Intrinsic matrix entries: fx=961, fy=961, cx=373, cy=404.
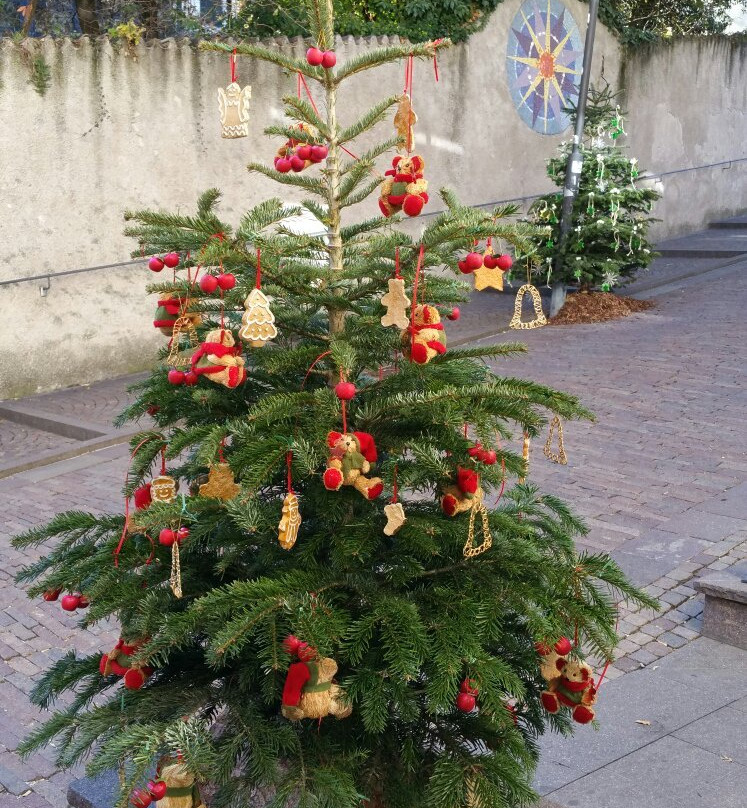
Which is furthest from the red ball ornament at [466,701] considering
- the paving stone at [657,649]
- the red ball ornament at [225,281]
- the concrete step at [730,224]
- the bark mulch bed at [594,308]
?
the concrete step at [730,224]

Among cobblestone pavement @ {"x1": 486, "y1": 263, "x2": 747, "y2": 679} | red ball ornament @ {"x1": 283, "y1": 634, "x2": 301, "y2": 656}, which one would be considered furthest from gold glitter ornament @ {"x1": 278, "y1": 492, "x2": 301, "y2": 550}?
cobblestone pavement @ {"x1": 486, "y1": 263, "x2": 747, "y2": 679}

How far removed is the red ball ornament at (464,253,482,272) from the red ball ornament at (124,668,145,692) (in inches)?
56.4

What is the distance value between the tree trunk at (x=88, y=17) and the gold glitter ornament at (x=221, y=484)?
39.9ft

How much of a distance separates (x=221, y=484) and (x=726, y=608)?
3392 millimetres

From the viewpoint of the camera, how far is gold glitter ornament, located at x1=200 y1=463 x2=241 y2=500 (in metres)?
2.53

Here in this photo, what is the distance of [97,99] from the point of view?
11234mm

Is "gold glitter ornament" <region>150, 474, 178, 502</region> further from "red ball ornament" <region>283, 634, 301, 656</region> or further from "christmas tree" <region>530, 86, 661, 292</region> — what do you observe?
"christmas tree" <region>530, 86, 661, 292</region>

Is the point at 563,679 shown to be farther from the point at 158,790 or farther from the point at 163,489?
the point at 163,489

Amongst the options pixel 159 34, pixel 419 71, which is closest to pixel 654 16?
pixel 419 71

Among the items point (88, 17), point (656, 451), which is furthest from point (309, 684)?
point (88, 17)

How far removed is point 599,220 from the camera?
42.9ft

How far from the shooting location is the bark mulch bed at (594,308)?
13703 millimetres

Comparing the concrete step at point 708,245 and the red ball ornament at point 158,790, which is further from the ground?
the red ball ornament at point 158,790

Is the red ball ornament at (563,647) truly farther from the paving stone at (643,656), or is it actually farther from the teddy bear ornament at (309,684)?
the paving stone at (643,656)
